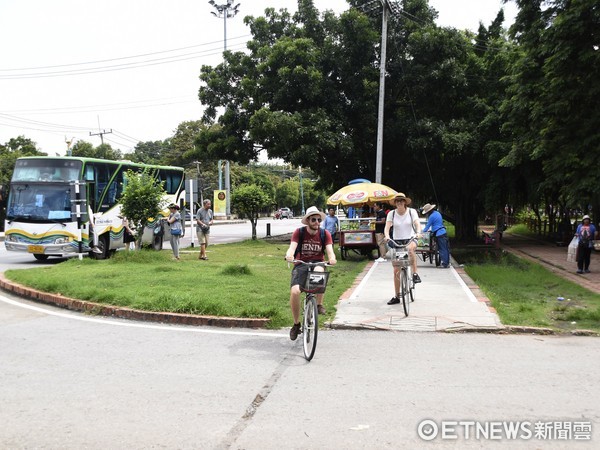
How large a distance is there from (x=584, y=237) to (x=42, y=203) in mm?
14860

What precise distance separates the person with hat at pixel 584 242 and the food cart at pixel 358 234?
5589mm

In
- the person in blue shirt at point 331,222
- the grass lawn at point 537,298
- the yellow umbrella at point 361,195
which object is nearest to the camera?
the grass lawn at point 537,298

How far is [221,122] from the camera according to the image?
29.8 metres

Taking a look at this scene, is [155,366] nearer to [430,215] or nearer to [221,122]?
[430,215]

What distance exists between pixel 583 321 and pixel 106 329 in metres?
6.60

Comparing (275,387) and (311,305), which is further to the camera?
(311,305)

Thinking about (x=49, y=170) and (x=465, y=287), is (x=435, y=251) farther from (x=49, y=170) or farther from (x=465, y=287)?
(x=49, y=170)

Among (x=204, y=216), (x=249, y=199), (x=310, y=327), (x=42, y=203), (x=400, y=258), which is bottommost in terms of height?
(x=310, y=327)

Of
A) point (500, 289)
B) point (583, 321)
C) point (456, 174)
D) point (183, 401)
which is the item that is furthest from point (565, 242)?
point (183, 401)

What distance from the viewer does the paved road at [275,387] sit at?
4.06m

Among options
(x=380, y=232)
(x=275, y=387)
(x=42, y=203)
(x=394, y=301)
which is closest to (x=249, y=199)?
(x=380, y=232)

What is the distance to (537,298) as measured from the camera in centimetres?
1059

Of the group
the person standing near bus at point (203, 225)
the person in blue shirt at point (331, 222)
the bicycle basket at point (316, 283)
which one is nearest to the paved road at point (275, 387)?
the bicycle basket at point (316, 283)

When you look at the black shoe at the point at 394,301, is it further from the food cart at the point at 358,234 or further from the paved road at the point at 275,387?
the food cart at the point at 358,234
